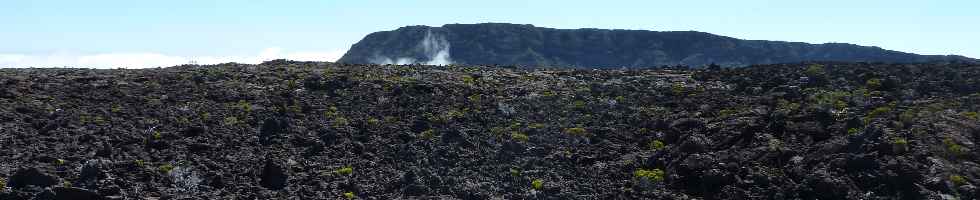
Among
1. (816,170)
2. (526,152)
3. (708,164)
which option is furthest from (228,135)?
(816,170)

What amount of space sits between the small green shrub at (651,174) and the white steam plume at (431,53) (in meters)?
113

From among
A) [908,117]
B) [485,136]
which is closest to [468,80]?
[485,136]

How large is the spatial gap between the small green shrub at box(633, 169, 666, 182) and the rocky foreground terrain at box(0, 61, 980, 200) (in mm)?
59

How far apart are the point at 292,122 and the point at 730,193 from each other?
14746mm

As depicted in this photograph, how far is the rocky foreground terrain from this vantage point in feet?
63.2

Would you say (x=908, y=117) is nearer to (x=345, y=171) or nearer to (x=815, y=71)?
(x=815, y=71)

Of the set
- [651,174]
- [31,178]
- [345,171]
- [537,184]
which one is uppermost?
[31,178]

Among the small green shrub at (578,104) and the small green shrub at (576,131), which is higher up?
the small green shrub at (578,104)

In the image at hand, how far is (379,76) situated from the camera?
1346 inches

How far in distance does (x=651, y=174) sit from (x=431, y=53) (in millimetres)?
121425

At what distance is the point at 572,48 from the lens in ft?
475

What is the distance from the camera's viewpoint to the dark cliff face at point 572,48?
135 meters

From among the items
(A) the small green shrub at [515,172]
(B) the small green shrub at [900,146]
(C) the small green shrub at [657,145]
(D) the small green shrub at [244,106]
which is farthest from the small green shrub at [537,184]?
(D) the small green shrub at [244,106]

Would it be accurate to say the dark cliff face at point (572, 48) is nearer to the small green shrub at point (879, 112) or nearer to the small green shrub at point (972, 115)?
the small green shrub at point (879, 112)
